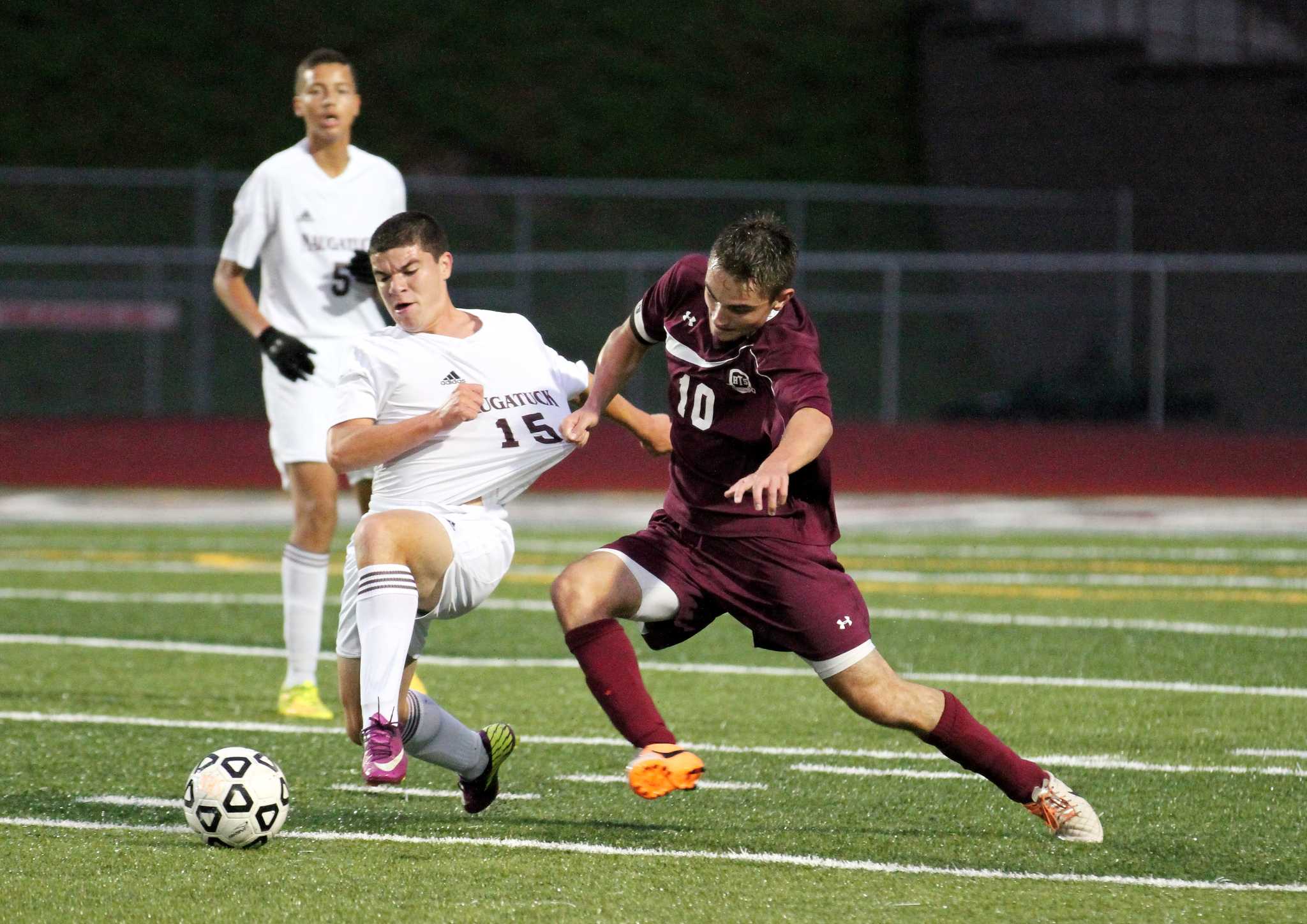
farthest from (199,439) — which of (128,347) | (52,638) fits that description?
(52,638)

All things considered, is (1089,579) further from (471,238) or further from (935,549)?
(471,238)

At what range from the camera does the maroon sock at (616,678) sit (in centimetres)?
453

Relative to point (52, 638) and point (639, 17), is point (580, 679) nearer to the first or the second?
point (52, 638)

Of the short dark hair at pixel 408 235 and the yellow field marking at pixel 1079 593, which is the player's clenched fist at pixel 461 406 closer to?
the short dark hair at pixel 408 235

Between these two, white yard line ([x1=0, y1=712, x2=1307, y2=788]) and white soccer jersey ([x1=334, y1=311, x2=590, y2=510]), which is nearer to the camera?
white soccer jersey ([x1=334, y1=311, x2=590, y2=510])

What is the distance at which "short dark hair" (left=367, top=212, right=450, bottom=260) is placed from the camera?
16.4 feet

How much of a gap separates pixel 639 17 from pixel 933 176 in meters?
5.57

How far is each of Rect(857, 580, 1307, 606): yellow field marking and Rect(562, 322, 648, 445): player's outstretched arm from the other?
5.20 metres

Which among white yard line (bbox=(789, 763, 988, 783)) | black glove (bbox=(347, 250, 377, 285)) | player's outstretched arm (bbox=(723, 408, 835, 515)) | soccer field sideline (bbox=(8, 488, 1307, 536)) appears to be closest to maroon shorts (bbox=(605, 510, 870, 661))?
player's outstretched arm (bbox=(723, 408, 835, 515))

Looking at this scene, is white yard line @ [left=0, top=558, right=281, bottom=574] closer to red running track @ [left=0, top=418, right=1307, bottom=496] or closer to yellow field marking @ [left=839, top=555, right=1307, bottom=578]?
yellow field marking @ [left=839, top=555, right=1307, bottom=578]

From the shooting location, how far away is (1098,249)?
22.7m

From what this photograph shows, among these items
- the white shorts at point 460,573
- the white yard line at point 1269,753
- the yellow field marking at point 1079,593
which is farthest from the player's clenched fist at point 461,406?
the yellow field marking at point 1079,593

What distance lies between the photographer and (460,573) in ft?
15.9

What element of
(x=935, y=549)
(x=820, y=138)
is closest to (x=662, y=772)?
(x=935, y=549)
